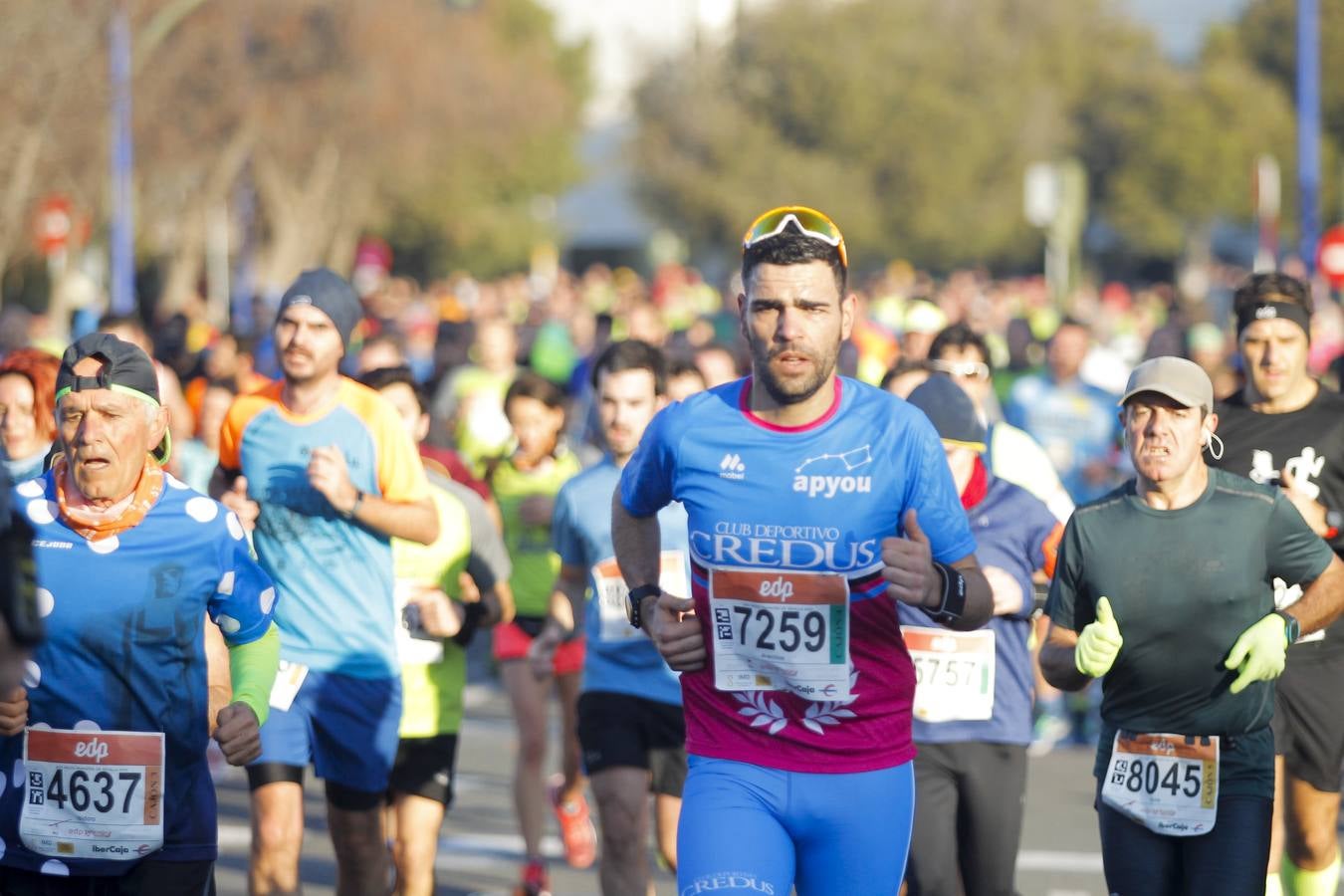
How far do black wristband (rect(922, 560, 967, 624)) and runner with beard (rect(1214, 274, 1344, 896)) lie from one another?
2.44 meters

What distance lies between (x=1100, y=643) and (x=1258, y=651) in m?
0.43

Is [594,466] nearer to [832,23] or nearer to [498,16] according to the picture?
[832,23]

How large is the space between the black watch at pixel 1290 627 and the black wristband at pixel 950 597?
3.88ft

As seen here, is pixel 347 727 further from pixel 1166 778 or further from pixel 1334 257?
pixel 1334 257

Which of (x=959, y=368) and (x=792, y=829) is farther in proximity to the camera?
(x=959, y=368)

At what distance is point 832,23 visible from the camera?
55594 millimetres

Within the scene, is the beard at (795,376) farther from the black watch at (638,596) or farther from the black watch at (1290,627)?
the black watch at (1290,627)

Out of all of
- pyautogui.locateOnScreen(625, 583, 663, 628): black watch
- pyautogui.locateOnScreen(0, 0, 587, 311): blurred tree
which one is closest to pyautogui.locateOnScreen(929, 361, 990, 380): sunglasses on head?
pyautogui.locateOnScreen(625, 583, 663, 628): black watch

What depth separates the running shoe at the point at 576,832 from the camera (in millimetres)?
9672

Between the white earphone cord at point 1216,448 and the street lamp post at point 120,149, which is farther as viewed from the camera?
the street lamp post at point 120,149

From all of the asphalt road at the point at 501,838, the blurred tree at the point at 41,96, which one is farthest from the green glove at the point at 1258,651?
the blurred tree at the point at 41,96

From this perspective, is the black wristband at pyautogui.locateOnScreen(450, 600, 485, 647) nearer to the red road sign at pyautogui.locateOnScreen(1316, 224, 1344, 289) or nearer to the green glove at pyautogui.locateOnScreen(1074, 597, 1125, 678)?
the green glove at pyautogui.locateOnScreen(1074, 597, 1125, 678)

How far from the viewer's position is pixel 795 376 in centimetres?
521

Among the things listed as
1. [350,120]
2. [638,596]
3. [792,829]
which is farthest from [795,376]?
[350,120]
